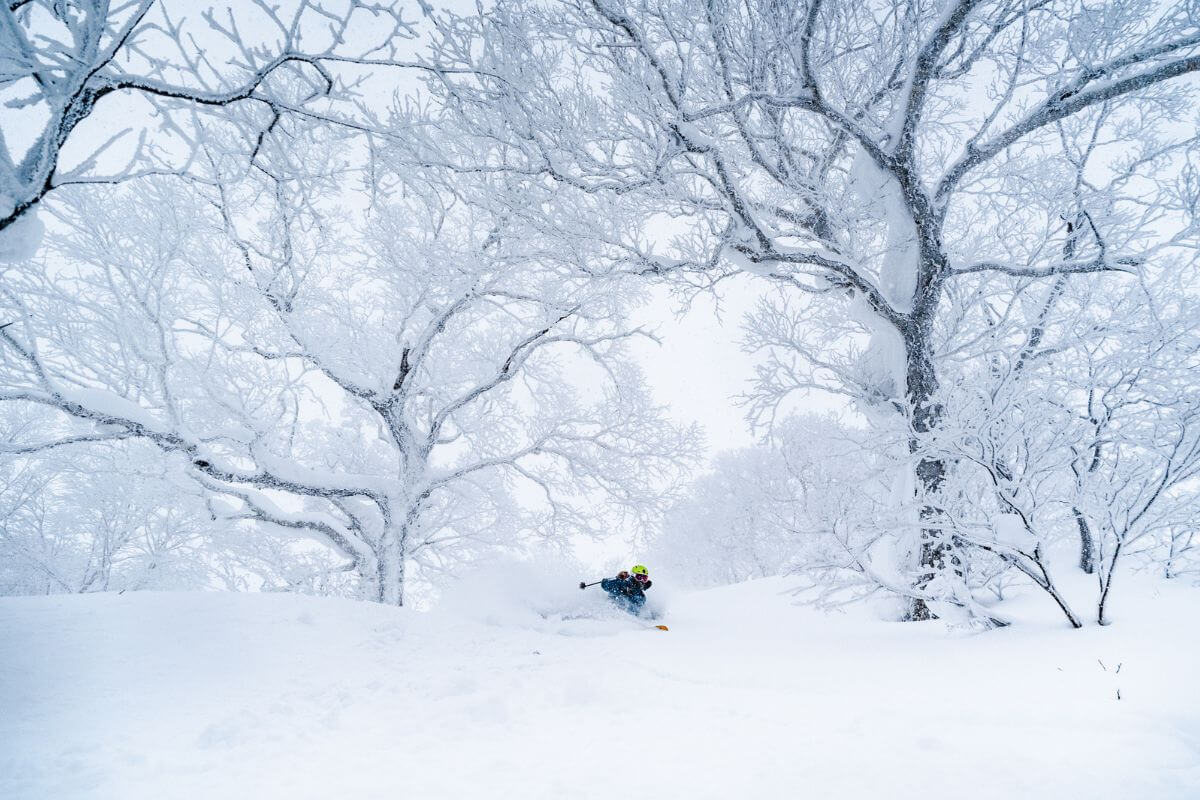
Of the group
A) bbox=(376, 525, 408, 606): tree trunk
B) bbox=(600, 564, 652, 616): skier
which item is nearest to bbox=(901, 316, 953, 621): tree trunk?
bbox=(600, 564, 652, 616): skier

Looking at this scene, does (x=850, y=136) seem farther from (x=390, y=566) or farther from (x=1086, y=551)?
(x=390, y=566)

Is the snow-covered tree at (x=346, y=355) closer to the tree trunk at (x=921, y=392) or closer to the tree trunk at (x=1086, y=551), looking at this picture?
the tree trunk at (x=921, y=392)

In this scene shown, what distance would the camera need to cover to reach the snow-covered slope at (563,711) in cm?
194

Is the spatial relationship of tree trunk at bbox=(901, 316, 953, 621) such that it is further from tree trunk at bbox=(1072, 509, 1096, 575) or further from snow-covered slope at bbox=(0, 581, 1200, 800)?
tree trunk at bbox=(1072, 509, 1096, 575)

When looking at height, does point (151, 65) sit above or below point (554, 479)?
above

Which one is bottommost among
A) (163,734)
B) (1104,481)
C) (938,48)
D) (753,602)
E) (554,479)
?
(753,602)

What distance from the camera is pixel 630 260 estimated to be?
604 centimetres

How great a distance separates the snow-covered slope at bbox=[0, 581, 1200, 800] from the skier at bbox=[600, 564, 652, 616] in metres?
3.12

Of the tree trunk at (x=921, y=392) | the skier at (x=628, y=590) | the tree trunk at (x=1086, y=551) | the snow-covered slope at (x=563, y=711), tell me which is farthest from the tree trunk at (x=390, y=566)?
the tree trunk at (x=1086, y=551)

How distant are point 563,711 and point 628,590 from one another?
4.88m

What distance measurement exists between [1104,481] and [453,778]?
4.62m

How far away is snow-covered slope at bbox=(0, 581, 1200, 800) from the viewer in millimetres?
1943

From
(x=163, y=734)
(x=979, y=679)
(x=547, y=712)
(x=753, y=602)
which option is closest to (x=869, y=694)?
(x=979, y=679)

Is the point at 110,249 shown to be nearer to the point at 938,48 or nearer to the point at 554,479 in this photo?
the point at 554,479
